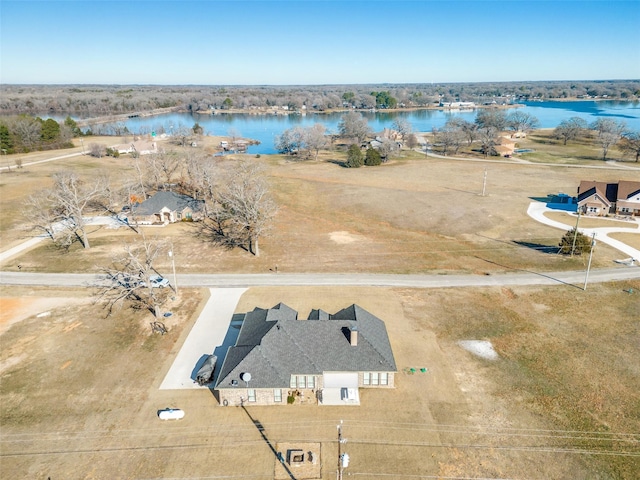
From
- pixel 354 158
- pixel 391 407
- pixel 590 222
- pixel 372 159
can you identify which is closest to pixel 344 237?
pixel 391 407

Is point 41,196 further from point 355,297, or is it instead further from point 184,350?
point 355,297

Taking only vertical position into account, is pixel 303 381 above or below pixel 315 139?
below

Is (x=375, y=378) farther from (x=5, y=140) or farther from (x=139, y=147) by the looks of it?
(x=5, y=140)

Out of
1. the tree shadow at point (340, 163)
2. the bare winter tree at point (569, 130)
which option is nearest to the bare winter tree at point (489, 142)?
the bare winter tree at point (569, 130)

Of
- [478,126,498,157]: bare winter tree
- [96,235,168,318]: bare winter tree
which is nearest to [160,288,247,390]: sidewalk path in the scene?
[96,235,168,318]: bare winter tree

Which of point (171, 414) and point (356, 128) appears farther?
point (356, 128)

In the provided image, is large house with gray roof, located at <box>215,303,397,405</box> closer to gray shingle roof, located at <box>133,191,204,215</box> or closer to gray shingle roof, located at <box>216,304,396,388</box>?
gray shingle roof, located at <box>216,304,396,388</box>

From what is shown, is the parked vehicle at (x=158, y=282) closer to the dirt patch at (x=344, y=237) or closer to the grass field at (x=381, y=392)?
the grass field at (x=381, y=392)
